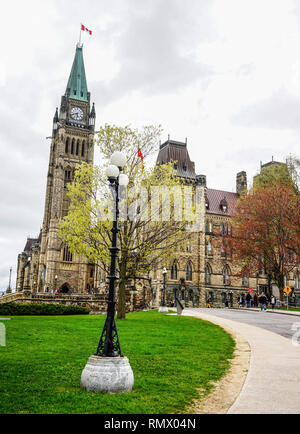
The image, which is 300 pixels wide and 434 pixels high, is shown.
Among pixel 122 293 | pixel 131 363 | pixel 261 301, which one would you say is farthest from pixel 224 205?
pixel 131 363

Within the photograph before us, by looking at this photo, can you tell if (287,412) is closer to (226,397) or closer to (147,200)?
(226,397)

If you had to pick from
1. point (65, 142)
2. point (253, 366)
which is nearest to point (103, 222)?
point (253, 366)

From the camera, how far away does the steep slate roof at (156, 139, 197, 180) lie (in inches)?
2586

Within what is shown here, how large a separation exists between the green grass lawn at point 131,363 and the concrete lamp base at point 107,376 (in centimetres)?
17

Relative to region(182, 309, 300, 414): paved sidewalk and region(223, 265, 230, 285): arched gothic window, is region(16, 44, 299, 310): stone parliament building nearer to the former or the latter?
region(223, 265, 230, 285): arched gothic window

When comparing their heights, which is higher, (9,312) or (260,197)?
(260,197)

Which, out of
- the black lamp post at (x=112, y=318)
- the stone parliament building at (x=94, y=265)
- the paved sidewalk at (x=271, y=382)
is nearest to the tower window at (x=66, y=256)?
the stone parliament building at (x=94, y=265)

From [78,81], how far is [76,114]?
9.20 meters

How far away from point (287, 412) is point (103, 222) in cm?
1891

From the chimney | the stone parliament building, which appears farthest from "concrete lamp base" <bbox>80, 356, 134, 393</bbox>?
the chimney

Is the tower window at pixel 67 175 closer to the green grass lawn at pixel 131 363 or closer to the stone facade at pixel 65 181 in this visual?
the stone facade at pixel 65 181

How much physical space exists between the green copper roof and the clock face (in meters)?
2.80

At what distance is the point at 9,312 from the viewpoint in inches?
1199

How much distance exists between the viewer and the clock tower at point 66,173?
86750 millimetres
